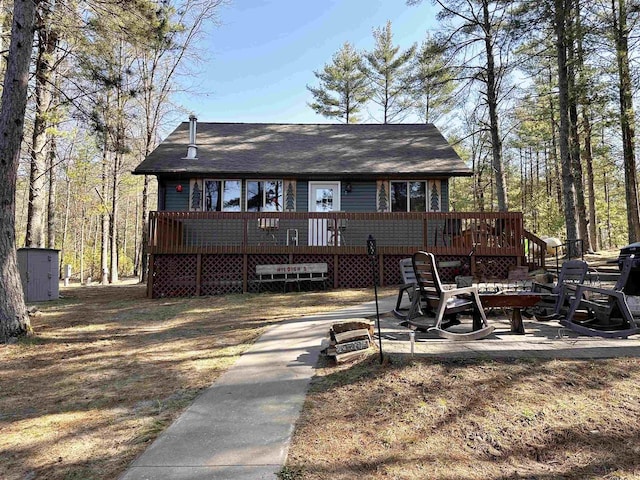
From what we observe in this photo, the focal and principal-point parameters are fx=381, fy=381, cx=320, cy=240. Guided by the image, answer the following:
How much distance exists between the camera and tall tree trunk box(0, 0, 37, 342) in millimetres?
5766

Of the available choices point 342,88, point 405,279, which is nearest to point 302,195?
point 405,279

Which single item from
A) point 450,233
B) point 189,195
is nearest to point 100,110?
point 189,195

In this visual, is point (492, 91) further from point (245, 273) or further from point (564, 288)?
point (564, 288)

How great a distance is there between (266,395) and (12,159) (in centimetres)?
582

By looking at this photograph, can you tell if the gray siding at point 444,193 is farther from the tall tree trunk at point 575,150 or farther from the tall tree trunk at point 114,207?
the tall tree trunk at point 114,207

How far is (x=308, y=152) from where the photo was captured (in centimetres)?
1396

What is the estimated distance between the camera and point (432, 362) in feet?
12.3

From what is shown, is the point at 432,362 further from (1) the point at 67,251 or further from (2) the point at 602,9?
(1) the point at 67,251

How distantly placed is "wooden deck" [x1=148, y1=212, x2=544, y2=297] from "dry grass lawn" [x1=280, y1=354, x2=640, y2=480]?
22.6 feet

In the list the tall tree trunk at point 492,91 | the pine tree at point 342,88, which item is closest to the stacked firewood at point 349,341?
the tall tree trunk at point 492,91

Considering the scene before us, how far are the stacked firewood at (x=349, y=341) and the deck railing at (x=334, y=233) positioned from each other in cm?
619

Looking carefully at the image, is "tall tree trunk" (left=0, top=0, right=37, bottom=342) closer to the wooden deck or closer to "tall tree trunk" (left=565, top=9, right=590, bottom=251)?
the wooden deck

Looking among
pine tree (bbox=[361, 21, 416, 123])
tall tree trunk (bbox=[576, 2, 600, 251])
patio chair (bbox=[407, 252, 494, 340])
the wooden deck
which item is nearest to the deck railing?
the wooden deck

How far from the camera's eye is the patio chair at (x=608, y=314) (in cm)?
444
